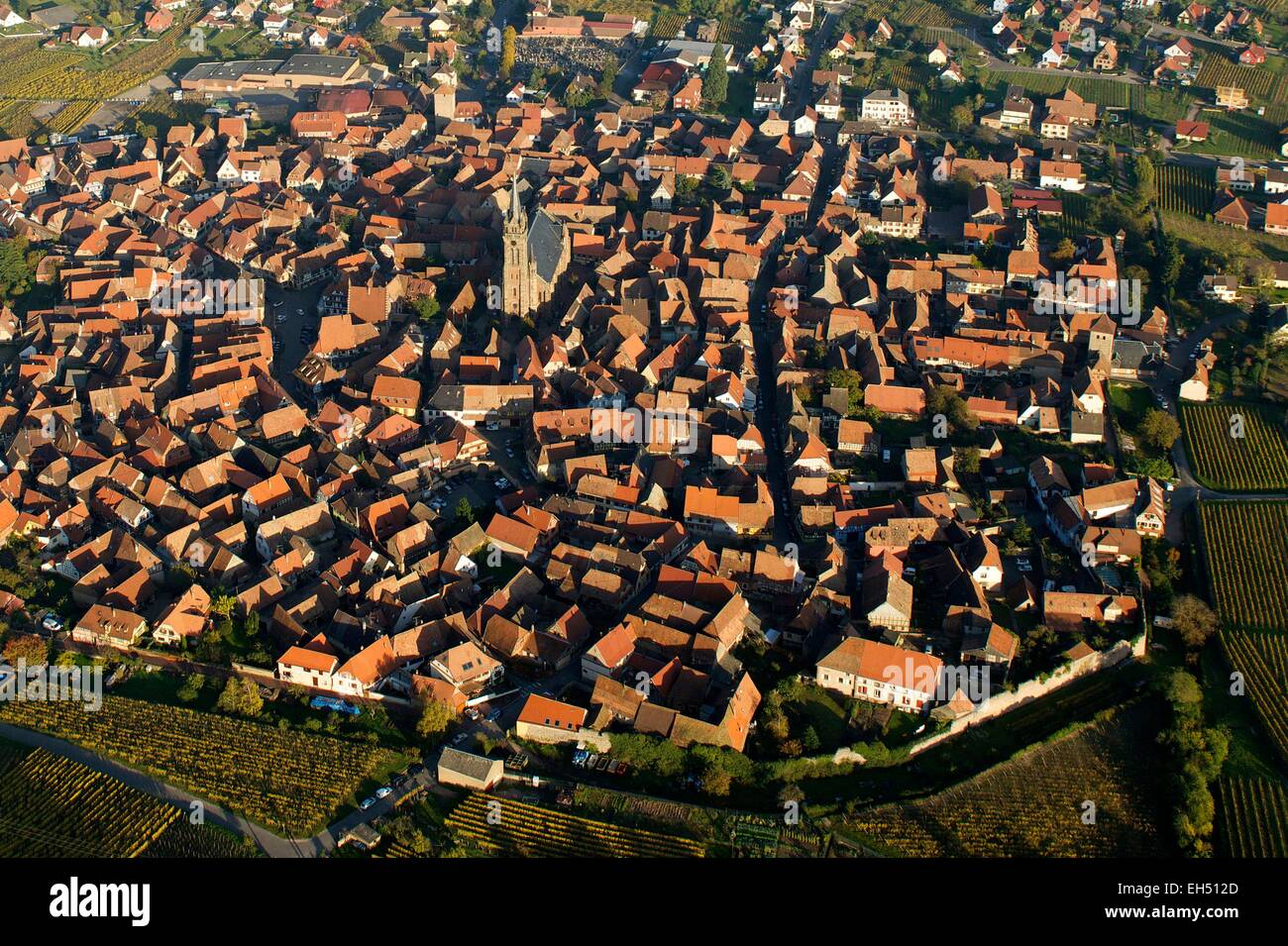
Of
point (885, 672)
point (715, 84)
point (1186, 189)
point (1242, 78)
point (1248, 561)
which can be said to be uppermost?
point (1242, 78)

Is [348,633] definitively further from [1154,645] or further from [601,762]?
[1154,645]

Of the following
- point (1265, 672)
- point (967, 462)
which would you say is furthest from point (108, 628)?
point (1265, 672)

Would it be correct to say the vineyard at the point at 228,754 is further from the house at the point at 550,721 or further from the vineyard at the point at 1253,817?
the vineyard at the point at 1253,817

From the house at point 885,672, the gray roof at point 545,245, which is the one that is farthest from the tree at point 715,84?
the house at point 885,672

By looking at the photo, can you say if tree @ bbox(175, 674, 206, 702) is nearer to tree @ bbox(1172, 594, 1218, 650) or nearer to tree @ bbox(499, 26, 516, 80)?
tree @ bbox(1172, 594, 1218, 650)

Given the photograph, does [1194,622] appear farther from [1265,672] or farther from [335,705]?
[335,705]

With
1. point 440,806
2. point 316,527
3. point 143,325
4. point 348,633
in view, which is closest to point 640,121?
point 143,325
